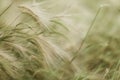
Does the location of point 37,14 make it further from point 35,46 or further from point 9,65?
point 9,65

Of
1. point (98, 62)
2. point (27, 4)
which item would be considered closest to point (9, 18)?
point (27, 4)

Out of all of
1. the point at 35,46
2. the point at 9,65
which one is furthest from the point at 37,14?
the point at 9,65

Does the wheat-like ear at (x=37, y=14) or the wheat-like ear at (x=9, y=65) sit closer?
the wheat-like ear at (x=9, y=65)

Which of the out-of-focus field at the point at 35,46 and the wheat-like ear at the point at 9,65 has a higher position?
the out-of-focus field at the point at 35,46

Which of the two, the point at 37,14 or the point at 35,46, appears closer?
the point at 37,14

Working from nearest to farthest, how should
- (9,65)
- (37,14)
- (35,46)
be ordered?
(9,65) → (37,14) → (35,46)

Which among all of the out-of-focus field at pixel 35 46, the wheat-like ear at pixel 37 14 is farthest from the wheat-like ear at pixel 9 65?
the wheat-like ear at pixel 37 14

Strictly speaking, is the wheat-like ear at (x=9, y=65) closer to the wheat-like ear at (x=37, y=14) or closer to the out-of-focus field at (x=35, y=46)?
the out-of-focus field at (x=35, y=46)

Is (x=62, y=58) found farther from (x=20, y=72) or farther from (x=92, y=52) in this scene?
(x=92, y=52)

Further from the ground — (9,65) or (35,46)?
(35,46)
